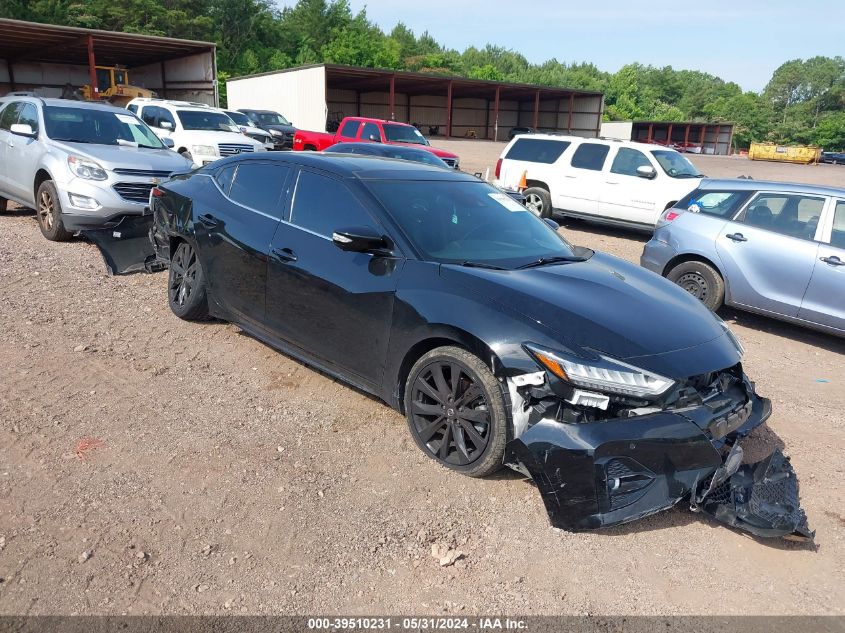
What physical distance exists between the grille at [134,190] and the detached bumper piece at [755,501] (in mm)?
7427

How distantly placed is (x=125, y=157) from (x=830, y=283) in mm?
8245

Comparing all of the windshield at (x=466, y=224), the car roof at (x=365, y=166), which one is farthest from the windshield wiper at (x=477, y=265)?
the car roof at (x=365, y=166)

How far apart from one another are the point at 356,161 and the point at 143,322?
256cm

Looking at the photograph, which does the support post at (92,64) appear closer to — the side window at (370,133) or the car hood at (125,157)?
the side window at (370,133)

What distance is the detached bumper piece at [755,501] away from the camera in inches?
119

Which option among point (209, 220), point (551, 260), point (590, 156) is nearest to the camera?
point (551, 260)

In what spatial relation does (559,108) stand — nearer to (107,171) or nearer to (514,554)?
(107,171)

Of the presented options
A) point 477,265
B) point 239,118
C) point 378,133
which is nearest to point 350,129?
point 378,133

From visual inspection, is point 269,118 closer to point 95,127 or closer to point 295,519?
point 95,127

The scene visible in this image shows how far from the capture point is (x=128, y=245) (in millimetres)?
7652

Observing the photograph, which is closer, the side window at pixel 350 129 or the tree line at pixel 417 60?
the side window at pixel 350 129

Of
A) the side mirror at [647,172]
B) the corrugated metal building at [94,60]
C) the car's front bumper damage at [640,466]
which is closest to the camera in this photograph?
the car's front bumper damage at [640,466]

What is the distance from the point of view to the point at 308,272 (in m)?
4.19

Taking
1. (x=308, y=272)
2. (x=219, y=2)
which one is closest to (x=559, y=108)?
(x=219, y=2)
